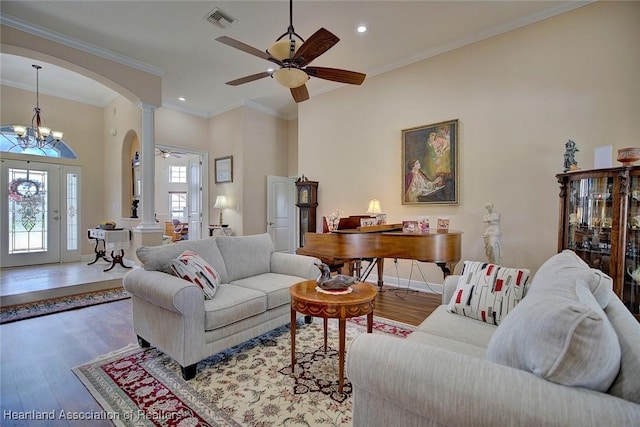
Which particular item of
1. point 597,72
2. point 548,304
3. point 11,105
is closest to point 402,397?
point 548,304

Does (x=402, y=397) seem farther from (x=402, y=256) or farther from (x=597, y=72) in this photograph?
(x=597, y=72)

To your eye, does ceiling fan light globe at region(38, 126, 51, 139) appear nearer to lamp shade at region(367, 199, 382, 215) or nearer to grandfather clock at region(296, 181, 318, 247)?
grandfather clock at region(296, 181, 318, 247)

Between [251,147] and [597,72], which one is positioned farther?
[251,147]

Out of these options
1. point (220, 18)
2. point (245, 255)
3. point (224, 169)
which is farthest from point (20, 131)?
point (245, 255)

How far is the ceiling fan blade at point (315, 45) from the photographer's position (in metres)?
2.27

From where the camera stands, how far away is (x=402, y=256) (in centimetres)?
305

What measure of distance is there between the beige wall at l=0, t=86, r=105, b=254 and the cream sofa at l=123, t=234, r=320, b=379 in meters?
4.72

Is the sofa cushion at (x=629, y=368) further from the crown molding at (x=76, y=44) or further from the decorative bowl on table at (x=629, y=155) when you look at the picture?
the crown molding at (x=76, y=44)

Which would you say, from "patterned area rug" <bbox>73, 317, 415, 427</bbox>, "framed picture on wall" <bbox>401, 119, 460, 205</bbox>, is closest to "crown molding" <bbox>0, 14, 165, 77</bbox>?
"patterned area rug" <bbox>73, 317, 415, 427</bbox>

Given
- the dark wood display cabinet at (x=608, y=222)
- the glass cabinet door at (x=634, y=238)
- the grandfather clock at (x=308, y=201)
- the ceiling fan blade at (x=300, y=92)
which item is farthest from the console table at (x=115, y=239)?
the glass cabinet door at (x=634, y=238)

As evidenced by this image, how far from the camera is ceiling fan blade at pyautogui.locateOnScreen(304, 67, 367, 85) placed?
2754mm

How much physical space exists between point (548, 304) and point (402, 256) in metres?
2.18

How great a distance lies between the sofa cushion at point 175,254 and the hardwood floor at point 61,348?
784mm

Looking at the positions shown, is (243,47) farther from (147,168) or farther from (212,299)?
(147,168)
